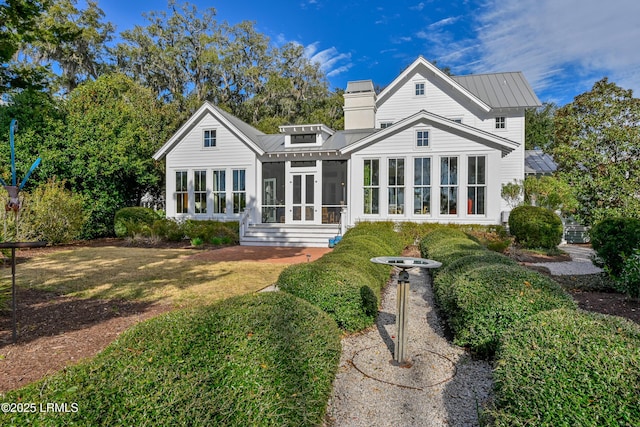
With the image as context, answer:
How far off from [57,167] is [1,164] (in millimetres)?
1910

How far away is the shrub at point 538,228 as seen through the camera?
12461 mm

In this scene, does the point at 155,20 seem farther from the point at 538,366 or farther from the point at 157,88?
the point at 538,366

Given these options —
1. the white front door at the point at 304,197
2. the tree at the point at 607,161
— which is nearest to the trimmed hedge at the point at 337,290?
the tree at the point at 607,161

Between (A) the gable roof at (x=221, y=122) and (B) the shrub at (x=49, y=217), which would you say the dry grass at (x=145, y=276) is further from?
(A) the gable roof at (x=221, y=122)

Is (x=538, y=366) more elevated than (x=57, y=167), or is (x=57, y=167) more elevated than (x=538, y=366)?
(x=57, y=167)

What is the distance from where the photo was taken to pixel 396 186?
587 inches

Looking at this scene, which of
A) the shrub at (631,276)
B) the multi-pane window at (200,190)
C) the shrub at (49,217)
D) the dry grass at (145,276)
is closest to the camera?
the shrub at (631,276)

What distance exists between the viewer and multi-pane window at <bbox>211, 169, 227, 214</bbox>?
1702 cm

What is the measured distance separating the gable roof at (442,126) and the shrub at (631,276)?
8751mm

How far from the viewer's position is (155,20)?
1318 inches

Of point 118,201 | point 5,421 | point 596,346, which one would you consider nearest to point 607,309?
point 596,346

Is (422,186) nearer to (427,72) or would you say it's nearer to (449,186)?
(449,186)

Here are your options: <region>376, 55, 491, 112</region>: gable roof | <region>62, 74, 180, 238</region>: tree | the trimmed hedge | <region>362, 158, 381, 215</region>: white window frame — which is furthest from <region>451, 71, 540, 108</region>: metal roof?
<region>62, 74, 180, 238</region>: tree

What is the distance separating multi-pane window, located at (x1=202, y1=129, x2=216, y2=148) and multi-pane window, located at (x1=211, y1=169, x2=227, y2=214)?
4.58 feet
